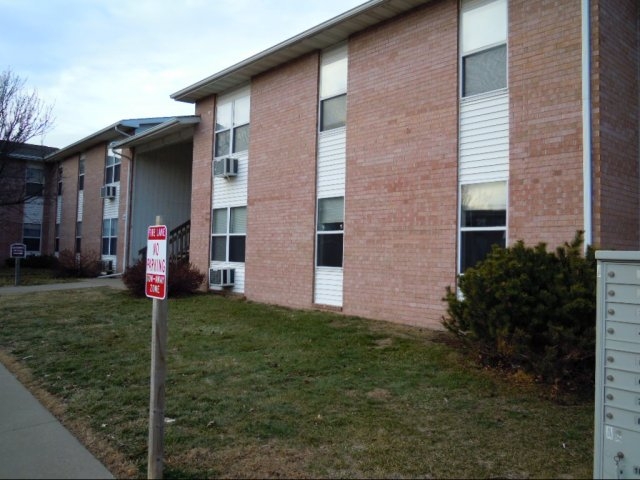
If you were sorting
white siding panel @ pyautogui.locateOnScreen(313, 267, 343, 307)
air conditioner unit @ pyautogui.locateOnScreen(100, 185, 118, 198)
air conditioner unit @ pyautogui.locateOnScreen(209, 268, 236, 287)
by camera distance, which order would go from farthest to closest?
1. air conditioner unit @ pyautogui.locateOnScreen(100, 185, 118, 198)
2. air conditioner unit @ pyautogui.locateOnScreen(209, 268, 236, 287)
3. white siding panel @ pyautogui.locateOnScreen(313, 267, 343, 307)

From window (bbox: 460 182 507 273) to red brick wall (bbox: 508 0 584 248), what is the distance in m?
0.24

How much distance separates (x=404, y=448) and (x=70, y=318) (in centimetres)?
931

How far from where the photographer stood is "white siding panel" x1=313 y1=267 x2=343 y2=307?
37.7 feet

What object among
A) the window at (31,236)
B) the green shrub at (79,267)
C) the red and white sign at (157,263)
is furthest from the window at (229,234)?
the window at (31,236)

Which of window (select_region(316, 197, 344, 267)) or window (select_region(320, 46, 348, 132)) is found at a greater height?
window (select_region(320, 46, 348, 132))

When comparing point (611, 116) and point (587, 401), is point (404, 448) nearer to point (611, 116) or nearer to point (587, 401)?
point (587, 401)

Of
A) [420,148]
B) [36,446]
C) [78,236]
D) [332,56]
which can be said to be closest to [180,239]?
[78,236]

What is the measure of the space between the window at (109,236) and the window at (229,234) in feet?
28.8

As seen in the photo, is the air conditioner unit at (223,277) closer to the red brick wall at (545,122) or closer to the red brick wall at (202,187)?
the red brick wall at (202,187)

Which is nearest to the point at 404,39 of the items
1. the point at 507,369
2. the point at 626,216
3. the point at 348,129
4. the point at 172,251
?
the point at 348,129

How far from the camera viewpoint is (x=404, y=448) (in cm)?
432

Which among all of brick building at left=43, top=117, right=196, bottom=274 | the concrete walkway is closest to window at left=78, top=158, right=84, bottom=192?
brick building at left=43, top=117, right=196, bottom=274

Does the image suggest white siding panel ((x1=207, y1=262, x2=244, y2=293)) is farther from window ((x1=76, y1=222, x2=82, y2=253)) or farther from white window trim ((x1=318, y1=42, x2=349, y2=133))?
window ((x1=76, y1=222, x2=82, y2=253))

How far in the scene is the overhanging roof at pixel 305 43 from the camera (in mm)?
10391
